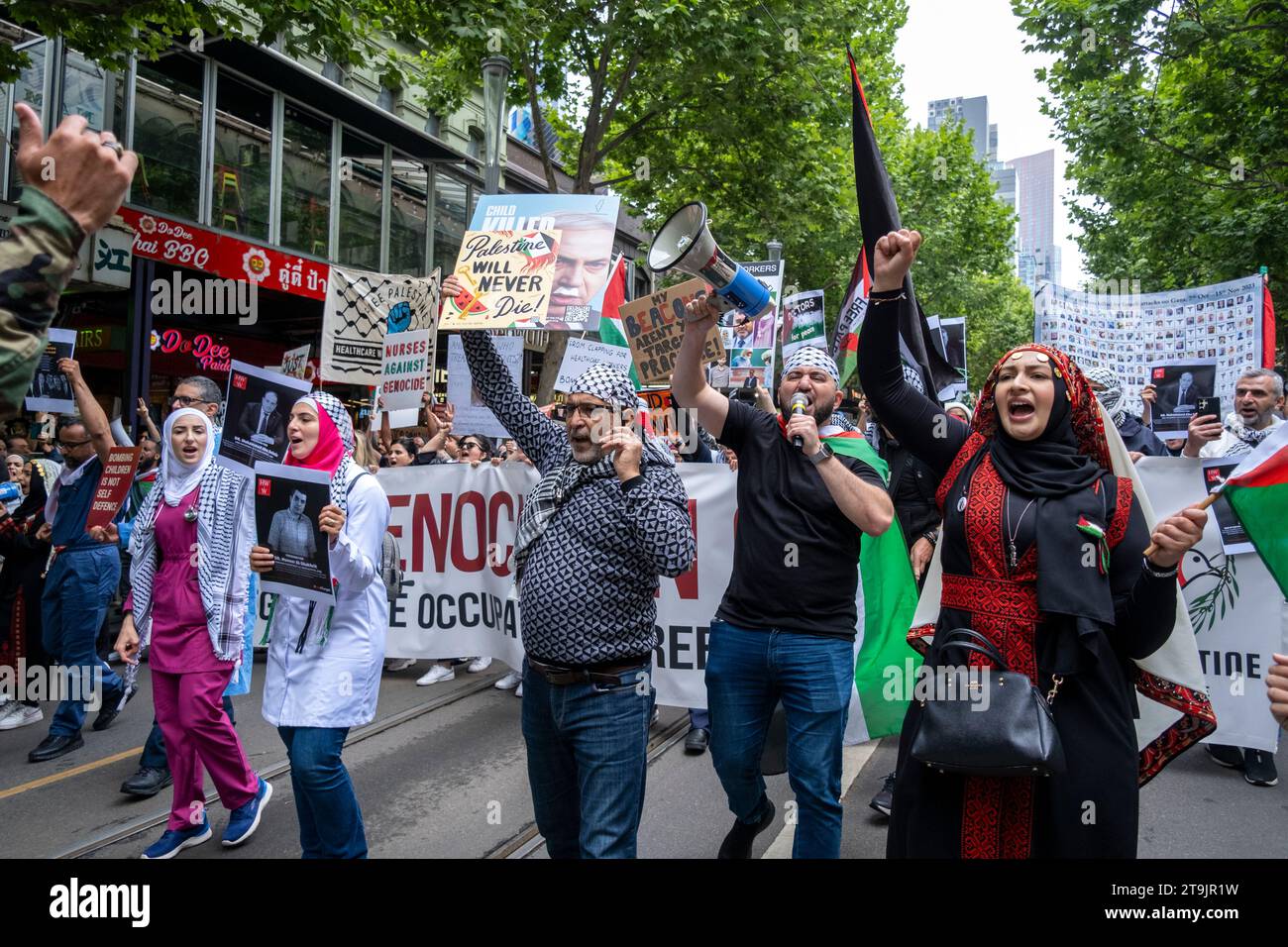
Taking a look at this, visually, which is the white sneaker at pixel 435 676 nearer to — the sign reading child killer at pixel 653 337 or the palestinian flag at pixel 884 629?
the sign reading child killer at pixel 653 337

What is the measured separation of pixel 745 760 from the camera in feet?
11.3

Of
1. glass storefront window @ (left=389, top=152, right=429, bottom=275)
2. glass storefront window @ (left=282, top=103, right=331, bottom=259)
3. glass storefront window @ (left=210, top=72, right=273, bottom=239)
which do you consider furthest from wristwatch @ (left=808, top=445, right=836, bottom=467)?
glass storefront window @ (left=389, top=152, right=429, bottom=275)

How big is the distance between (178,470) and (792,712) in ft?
10.1

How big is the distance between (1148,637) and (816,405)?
1511 millimetres

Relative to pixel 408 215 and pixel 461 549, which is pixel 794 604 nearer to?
pixel 461 549

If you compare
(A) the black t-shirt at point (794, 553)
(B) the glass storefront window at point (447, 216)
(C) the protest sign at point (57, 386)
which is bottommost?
(A) the black t-shirt at point (794, 553)

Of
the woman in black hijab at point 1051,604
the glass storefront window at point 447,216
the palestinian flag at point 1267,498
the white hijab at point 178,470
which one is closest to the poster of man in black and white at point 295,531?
the white hijab at point 178,470

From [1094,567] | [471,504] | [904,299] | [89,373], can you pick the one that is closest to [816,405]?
[904,299]

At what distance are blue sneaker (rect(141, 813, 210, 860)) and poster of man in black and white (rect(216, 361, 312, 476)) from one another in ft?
5.86

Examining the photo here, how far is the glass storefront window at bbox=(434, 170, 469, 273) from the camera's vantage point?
68.2ft

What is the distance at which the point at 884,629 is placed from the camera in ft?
15.0

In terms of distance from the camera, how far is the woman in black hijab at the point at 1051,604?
237 centimetres

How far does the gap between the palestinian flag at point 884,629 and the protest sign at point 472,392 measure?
2914mm

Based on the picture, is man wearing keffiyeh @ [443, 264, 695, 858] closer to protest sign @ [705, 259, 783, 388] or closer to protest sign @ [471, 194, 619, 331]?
protest sign @ [471, 194, 619, 331]
